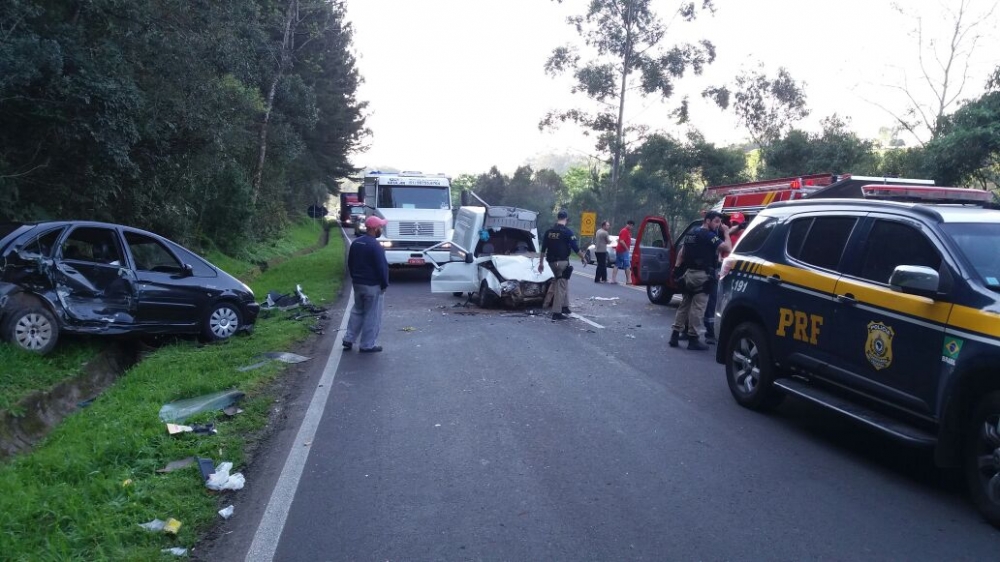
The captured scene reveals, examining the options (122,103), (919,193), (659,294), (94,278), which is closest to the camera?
(919,193)

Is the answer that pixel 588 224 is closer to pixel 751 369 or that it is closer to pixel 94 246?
pixel 94 246

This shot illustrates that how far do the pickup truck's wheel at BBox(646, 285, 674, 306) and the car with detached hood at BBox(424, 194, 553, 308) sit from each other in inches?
99.1

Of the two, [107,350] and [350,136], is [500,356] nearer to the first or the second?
[107,350]

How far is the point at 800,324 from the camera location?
6.62m

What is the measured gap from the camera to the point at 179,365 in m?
8.96

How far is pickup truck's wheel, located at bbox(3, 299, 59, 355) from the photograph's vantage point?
8.16m

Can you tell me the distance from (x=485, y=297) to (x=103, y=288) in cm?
710

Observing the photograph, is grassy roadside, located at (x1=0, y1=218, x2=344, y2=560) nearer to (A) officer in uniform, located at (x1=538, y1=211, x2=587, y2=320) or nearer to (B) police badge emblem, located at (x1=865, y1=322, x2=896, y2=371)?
(B) police badge emblem, located at (x1=865, y1=322, x2=896, y2=371)

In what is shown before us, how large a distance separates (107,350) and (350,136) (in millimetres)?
43667

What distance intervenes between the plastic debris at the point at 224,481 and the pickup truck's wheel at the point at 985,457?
15.8 feet

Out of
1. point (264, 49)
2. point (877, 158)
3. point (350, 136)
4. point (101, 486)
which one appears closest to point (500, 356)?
point (101, 486)

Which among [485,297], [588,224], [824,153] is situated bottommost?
[485,297]

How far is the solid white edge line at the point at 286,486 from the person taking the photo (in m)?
4.44

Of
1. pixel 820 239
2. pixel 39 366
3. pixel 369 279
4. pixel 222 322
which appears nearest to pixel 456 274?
pixel 369 279
